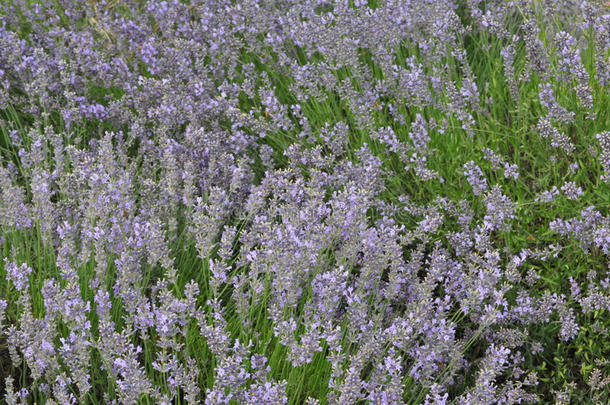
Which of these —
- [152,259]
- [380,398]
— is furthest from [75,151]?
[380,398]

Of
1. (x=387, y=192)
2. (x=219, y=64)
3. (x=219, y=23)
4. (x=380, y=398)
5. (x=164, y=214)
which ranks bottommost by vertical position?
(x=380, y=398)

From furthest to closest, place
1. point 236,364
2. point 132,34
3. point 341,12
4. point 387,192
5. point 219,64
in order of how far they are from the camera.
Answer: point 132,34, point 219,64, point 341,12, point 387,192, point 236,364

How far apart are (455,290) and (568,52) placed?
1071mm

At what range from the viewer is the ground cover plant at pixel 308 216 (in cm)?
203

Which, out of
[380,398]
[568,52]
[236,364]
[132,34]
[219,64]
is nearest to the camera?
[236,364]

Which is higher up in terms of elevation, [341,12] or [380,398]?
[341,12]

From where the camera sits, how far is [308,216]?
7.47 feet

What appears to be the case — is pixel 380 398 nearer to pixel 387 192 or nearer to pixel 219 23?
pixel 387 192

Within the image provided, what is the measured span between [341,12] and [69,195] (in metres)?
1.51

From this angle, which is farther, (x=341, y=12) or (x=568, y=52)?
(x=341, y=12)

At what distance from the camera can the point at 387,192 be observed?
119 inches

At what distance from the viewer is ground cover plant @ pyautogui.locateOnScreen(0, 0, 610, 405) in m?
2.03

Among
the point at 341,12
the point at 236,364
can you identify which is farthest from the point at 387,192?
the point at 236,364

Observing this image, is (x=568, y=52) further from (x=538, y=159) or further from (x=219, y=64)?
(x=219, y=64)
